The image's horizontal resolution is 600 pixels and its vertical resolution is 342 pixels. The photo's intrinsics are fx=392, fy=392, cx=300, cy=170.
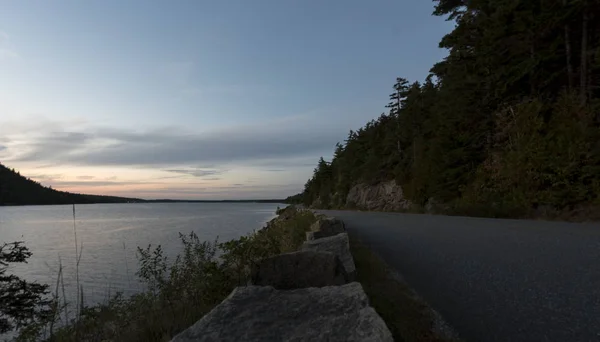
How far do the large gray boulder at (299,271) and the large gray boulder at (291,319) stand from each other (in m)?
0.72

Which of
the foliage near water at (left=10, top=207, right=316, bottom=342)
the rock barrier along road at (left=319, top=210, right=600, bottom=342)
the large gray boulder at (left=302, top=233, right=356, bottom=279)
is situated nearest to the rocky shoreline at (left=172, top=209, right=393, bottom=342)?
the foliage near water at (left=10, top=207, right=316, bottom=342)

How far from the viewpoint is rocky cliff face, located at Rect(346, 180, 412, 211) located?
45081 mm

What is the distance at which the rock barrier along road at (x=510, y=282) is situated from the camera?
418 cm

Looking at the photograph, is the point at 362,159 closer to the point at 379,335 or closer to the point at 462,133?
the point at 462,133

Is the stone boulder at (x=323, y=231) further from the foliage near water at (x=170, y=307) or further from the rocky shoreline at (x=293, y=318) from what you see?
the rocky shoreline at (x=293, y=318)

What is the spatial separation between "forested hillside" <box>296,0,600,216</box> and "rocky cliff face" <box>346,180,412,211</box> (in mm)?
10722

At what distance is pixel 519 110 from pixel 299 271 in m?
21.3

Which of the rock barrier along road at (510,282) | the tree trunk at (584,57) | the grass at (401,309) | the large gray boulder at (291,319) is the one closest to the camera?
the large gray boulder at (291,319)

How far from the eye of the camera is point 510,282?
6.07 metres

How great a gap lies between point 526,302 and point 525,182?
17333 millimetres

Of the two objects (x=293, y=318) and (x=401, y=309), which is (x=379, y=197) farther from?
(x=293, y=318)

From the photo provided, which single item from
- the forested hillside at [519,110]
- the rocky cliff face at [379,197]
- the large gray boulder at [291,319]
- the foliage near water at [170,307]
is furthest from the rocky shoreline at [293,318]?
the rocky cliff face at [379,197]

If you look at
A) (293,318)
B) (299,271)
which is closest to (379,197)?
(299,271)

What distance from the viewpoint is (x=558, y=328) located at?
4.07 meters
